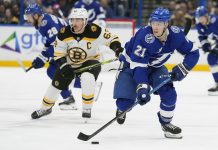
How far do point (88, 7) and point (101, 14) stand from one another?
0.94ft

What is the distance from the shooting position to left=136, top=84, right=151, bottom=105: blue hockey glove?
450 centimetres

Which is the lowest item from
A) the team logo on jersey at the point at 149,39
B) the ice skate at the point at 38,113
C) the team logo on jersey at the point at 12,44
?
the team logo on jersey at the point at 12,44

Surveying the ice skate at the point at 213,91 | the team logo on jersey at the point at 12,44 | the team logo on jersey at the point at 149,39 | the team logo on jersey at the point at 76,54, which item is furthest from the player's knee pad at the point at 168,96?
the team logo on jersey at the point at 12,44

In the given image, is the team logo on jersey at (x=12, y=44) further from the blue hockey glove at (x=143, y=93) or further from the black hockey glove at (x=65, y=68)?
the blue hockey glove at (x=143, y=93)

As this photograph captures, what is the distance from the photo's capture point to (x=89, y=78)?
5.52 meters

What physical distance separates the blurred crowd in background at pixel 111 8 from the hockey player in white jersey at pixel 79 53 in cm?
542

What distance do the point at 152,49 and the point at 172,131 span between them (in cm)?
64

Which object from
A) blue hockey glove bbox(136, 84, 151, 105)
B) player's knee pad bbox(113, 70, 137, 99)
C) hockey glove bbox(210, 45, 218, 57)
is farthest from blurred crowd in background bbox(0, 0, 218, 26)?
blue hockey glove bbox(136, 84, 151, 105)

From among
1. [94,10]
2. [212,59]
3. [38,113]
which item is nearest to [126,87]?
[38,113]

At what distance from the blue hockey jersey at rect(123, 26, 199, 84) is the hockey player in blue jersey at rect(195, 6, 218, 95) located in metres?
3.37

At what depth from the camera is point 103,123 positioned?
5.62 m

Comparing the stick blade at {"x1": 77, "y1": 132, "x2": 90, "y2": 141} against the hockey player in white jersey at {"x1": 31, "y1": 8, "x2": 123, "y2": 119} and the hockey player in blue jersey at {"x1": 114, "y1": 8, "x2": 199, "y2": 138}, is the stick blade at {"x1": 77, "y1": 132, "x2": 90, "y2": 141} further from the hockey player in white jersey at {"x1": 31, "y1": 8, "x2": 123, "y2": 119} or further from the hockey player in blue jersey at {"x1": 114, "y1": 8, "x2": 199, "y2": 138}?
the hockey player in white jersey at {"x1": 31, "y1": 8, "x2": 123, "y2": 119}

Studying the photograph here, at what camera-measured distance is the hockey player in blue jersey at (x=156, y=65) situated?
14.9ft

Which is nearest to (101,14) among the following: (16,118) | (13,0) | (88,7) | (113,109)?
(88,7)
